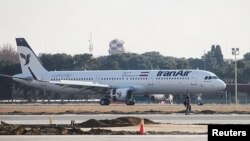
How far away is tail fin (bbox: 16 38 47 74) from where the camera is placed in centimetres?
10094

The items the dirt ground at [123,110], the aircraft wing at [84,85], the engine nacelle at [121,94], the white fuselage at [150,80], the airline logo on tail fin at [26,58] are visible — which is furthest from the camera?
the airline logo on tail fin at [26,58]

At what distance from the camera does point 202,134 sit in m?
36.2

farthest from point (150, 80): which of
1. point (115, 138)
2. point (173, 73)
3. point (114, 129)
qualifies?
point (115, 138)

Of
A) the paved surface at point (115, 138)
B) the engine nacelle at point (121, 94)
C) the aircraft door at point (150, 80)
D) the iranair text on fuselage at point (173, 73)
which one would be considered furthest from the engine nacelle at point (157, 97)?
the paved surface at point (115, 138)

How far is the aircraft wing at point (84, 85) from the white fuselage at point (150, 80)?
1.69 ft

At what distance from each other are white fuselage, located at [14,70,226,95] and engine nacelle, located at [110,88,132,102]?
935 millimetres

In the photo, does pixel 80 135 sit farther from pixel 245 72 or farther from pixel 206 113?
pixel 245 72

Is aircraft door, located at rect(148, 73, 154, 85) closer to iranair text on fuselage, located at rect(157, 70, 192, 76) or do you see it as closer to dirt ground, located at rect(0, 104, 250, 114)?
iranair text on fuselage, located at rect(157, 70, 192, 76)

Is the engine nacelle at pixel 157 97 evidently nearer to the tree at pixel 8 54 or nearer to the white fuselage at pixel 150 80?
the white fuselage at pixel 150 80

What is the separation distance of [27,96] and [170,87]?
156ft

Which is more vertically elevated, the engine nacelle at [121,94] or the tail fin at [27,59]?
the tail fin at [27,59]

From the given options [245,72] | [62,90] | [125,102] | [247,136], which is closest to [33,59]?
[62,90]

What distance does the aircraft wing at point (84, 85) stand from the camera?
94.4 metres

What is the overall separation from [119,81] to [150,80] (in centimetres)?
463
